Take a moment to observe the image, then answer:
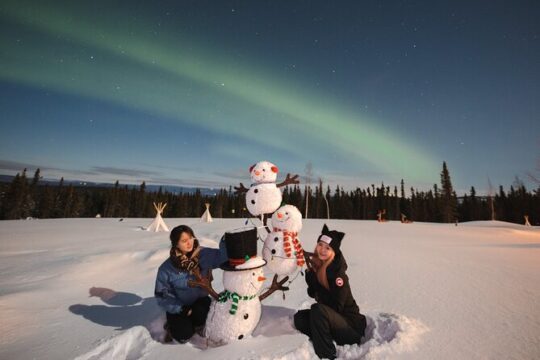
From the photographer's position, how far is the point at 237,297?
8.48 feet

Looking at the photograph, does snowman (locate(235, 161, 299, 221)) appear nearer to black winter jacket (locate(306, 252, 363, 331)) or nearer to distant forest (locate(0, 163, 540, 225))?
black winter jacket (locate(306, 252, 363, 331))

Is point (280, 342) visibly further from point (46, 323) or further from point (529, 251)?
point (529, 251)

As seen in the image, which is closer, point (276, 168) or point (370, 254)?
point (276, 168)

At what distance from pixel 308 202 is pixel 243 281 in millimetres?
59678

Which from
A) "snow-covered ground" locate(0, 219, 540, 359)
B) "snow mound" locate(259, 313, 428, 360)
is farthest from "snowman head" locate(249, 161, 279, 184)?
"snow mound" locate(259, 313, 428, 360)

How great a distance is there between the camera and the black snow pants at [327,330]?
2.40 metres

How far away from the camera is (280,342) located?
256cm

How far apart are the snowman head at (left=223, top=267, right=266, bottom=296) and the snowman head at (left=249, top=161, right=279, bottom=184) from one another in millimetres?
1387

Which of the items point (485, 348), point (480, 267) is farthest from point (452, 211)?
point (485, 348)

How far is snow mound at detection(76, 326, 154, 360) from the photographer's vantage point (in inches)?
98.4

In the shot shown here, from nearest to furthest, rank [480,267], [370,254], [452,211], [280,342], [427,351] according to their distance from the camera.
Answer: [427,351] → [280,342] → [480,267] → [370,254] → [452,211]

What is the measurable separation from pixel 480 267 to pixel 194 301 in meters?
5.34

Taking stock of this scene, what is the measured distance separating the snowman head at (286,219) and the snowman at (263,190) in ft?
0.34

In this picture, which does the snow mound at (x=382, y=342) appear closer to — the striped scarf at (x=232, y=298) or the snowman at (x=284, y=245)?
the striped scarf at (x=232, y=298)
